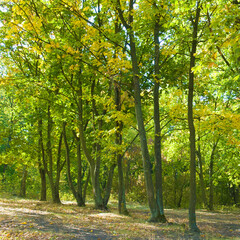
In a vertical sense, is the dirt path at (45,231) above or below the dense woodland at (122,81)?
below

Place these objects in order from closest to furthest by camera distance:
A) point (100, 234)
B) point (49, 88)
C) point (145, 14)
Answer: point (100, 234) → point (145, 14) → point (49, 88)

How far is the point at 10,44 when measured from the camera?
40.3ft

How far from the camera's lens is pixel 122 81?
9.79 meters

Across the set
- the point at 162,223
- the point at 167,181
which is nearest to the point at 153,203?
the point at 162,223

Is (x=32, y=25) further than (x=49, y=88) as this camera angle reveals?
No

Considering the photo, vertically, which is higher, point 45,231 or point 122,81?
point 122,81

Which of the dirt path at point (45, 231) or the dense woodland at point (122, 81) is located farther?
the dense woodland at point (122, 81)

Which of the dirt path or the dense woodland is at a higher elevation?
the dense woodland

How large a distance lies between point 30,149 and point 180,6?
12.8 metres

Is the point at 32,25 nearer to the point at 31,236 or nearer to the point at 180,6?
the point at 180,6

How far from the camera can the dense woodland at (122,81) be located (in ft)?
23.5

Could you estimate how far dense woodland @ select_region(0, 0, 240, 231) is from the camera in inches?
282

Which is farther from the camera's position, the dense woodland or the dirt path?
the dense woodland

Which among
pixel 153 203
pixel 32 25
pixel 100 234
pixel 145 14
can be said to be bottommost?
pixel 100 234
